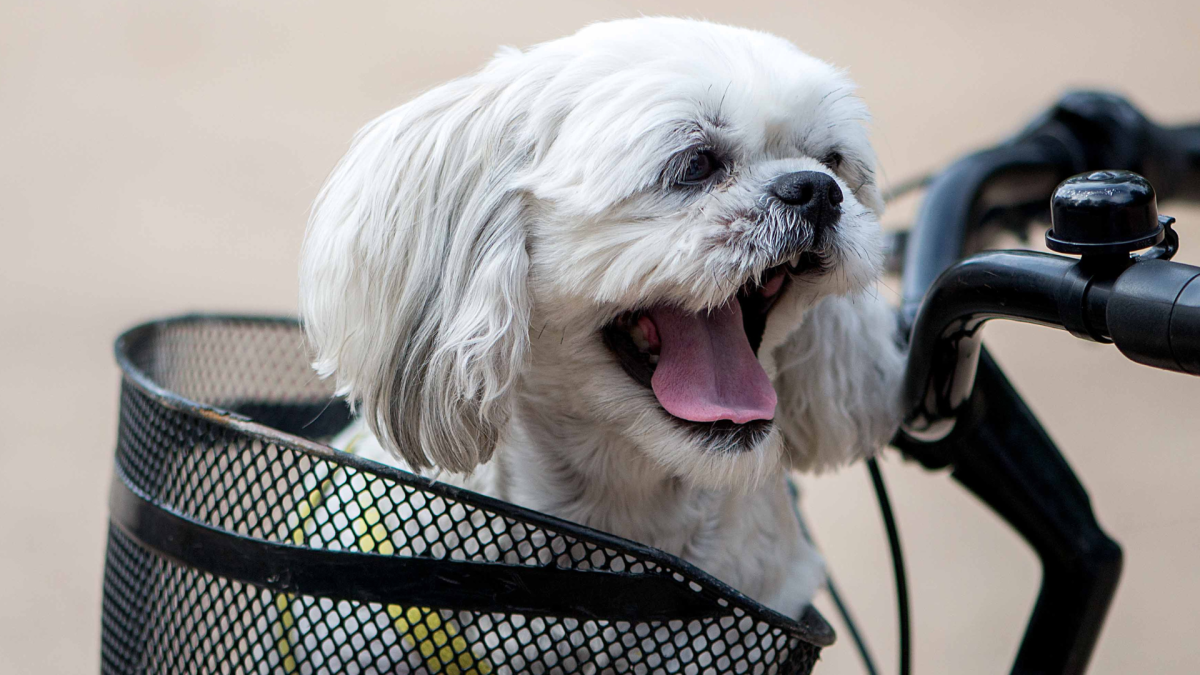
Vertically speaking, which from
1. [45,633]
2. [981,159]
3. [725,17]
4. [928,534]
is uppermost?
[981,159]

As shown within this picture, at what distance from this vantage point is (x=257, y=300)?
12.8 feet

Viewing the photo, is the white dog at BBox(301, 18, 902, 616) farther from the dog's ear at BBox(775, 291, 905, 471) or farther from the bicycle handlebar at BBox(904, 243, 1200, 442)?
the bicycle handlebar at BBox(904, 243, 1200, 442)

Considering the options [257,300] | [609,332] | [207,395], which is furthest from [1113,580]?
[257,300]

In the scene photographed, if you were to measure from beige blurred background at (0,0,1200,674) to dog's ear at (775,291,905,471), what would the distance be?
2.53ft

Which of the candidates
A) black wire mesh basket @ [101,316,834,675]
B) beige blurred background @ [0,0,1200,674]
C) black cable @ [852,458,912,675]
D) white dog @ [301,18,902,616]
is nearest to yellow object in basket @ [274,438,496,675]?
black wire mesh basket @ [101,316,834,675]

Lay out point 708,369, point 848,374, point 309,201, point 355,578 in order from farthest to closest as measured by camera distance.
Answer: point 309,201 < point 848,374 < point 708,369 < point 355,578

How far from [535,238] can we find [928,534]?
223 cm

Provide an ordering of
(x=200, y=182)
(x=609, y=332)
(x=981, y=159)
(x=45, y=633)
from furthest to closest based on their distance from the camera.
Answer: (x=200, y=182)
(x=45, y=633)
(x=981, y=159)
(x=609, y=332)

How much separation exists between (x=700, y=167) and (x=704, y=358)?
6.9 inches

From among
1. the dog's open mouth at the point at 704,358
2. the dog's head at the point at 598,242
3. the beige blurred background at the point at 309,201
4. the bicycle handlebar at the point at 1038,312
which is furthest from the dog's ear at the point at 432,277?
the beige blurred background at the point at 309,201

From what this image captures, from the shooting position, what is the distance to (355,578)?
0.77 m

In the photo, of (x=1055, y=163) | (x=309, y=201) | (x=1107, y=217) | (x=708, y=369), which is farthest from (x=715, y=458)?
(x=309, y=201)

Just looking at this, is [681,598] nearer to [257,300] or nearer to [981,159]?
[981,159]

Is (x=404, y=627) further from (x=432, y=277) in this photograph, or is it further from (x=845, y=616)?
(x=845, y=616)
